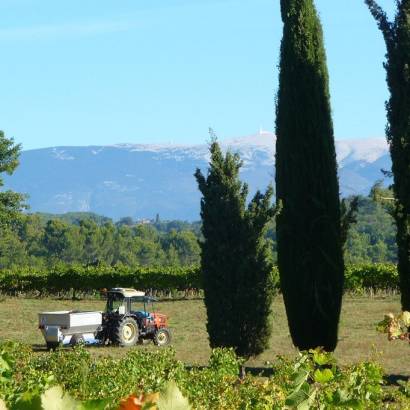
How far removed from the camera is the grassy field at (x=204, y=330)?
18942mm

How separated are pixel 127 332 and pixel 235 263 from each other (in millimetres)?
6823

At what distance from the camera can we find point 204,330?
1020 inches

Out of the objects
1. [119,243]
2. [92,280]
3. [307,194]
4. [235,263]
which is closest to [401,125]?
[307,194]

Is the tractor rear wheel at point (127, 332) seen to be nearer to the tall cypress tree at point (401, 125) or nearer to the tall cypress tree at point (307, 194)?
the tall cypress tree at point (307, 194)

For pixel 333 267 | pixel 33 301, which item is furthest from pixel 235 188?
pixel 33 301

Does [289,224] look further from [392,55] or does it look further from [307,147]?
[392,55]

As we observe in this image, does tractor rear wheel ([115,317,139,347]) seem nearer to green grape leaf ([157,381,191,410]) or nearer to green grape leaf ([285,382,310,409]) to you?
green grape leaf ([285,382,310,409])

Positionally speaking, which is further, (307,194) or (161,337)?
(161,337)

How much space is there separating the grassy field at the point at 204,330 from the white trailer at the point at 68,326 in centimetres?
→ 71

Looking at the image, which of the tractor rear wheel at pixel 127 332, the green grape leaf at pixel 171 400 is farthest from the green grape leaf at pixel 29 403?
the tractor rear wheel at pixel 127 332

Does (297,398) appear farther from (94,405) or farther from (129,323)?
(129,323)

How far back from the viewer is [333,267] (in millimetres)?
17391

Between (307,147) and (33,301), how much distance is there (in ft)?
78.3

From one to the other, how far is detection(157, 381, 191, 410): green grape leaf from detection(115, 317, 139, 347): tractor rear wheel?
67.3 ft
